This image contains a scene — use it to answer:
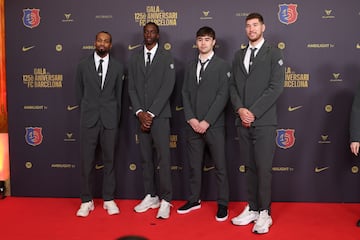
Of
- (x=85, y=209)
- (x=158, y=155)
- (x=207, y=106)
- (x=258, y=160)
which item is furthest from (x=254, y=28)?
(x=85, y=209)

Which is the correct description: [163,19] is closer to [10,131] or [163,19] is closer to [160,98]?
[160,98]

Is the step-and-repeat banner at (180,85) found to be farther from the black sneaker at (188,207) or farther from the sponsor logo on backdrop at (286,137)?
the black sneaker at (188,207)

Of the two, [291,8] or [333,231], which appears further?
[291,8]

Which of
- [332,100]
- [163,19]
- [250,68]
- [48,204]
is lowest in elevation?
[48,204]

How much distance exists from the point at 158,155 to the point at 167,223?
0.64m

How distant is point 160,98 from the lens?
4027mm

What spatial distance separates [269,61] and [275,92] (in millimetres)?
261

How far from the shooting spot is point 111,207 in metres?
4.15

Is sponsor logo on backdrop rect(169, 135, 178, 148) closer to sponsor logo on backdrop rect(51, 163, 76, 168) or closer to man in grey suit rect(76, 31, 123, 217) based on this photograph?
man in grey suit rect(76, 31, 123, 217)

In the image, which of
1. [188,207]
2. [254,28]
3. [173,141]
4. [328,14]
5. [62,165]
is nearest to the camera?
[254,28]

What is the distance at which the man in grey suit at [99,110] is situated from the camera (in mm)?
4082

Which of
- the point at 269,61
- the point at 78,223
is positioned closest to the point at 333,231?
the point at 269,61

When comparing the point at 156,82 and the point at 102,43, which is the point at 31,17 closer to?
the point at 102,43

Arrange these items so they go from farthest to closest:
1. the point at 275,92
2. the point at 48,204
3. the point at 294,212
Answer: the point at 48,204 → the point at 294,212 → the point at 275,92
